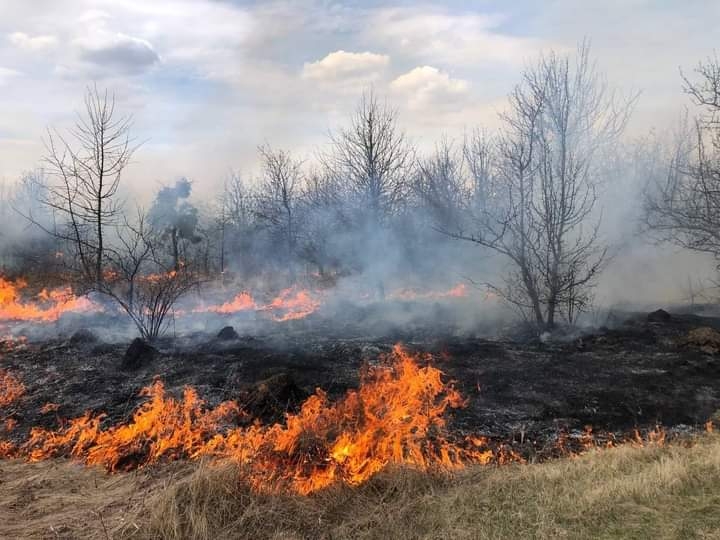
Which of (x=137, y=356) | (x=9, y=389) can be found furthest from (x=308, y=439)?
(x=9, y=389)

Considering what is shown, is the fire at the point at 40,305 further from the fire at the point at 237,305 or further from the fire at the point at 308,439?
the fire at the point at 308,439

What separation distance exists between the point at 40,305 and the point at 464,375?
12.8 meters

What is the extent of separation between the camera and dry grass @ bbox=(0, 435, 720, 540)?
3.56 m

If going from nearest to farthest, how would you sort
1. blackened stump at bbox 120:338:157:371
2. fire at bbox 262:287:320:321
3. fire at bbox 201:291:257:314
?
blackened stump at bbox 120:338:157:371 → fire at bbox 262:287:320:321 → fire at bbox 201:291:257:314

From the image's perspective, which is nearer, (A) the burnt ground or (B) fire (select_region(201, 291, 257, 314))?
(A) the burnt ground

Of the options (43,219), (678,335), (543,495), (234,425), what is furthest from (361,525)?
(43,219)

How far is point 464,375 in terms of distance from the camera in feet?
25.5

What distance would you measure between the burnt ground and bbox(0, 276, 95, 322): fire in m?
3.08

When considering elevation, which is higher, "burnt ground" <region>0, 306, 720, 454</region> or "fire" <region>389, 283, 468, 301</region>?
"fire" <region>389, 283, 468, 301</region>

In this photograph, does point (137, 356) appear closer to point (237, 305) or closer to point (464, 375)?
point (464, 375)

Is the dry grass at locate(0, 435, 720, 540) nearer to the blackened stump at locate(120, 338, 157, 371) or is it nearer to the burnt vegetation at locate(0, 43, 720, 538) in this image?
the burnt vegetation at locate(0, 43, 720, 538)

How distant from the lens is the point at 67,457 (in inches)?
215

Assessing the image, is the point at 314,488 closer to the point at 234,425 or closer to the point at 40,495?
the point at 234,425

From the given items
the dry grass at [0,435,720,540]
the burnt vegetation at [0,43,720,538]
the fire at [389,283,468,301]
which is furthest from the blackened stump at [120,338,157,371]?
the fire at [389,283,468,301]
